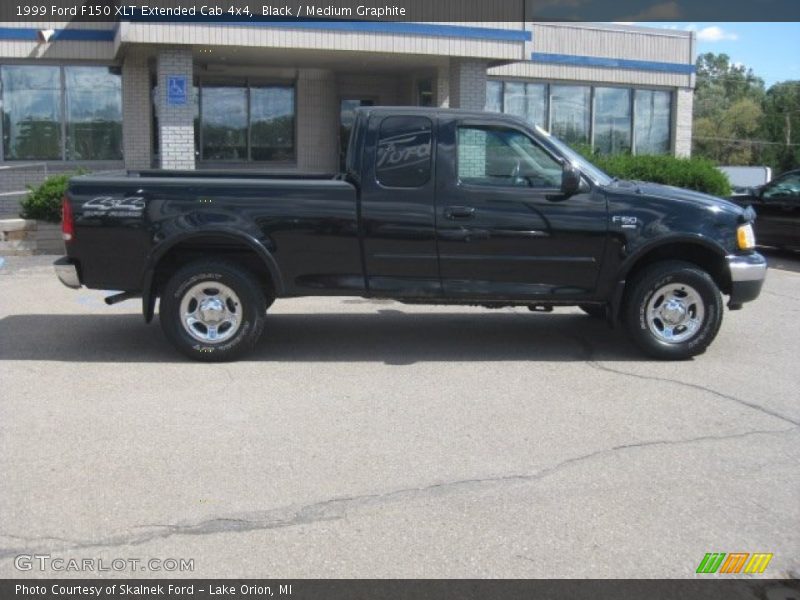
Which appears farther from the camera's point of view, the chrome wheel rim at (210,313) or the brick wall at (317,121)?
the brick wall at (317,121)

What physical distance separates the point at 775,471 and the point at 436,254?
338 cm

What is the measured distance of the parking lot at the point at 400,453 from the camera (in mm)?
4363

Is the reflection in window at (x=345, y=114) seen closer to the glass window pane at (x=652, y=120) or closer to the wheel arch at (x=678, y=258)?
the glass window pane at (x=652, y=120)

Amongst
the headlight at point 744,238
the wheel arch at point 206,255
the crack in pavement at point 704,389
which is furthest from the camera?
the headlight at point 744,238

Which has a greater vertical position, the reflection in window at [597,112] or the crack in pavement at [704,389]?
the reflection in window at [597,112]

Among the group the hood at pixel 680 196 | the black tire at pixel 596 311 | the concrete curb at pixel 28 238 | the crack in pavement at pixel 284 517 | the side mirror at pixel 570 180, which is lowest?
the crack in pavement at pixel 284 517

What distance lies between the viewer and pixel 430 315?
33.5ft

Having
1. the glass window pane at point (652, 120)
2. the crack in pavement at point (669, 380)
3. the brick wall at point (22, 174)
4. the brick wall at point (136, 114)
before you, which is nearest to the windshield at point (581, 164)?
the crack in pavement at point (669, 380)

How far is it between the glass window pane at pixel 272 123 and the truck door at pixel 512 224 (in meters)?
13.6

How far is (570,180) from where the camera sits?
782cm

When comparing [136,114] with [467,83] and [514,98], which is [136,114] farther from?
[514,98]

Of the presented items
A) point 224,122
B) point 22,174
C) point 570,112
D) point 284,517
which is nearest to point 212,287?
point 284,517

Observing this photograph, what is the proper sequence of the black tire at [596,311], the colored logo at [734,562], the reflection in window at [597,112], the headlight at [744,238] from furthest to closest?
1. the reflection in window at [597,112]
2. the black tire at [596,311]
3. the headlight at [744,238]
4. the colored logo at [734,562]

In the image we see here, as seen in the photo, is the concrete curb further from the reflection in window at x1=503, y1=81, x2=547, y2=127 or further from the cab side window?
the reflection in window at x1=503, y1=81, x2=547, y2=127
